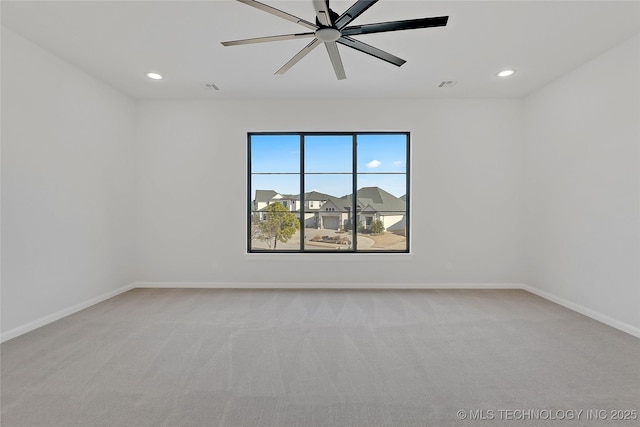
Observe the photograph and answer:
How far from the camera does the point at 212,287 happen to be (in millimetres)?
4578

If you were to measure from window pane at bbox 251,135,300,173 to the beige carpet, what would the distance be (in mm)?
2150

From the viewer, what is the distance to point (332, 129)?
4609 mm

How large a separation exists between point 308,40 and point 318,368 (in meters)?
2.90

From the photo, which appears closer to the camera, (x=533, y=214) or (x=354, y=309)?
(x=354, y=309)

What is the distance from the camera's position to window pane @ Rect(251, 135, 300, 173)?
4754 mm

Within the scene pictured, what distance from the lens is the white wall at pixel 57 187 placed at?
9.28 feet

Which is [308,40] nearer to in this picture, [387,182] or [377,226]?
[387,182]

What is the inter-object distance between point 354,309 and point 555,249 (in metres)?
2.71

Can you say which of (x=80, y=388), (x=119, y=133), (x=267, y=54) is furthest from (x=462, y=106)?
(x=80, y=388)

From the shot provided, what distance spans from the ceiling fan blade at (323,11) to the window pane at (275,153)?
2.68 metres

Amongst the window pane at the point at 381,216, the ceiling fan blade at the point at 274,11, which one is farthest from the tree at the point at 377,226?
the ceiling fan blade at the point at 274,11

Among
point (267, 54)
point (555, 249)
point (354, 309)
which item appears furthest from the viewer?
point (555, 249)

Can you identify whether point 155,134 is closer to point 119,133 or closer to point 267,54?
point 119,133

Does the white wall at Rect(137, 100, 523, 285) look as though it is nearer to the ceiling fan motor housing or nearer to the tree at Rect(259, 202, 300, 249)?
the tree at Rect(259, 202, 300, 249)
